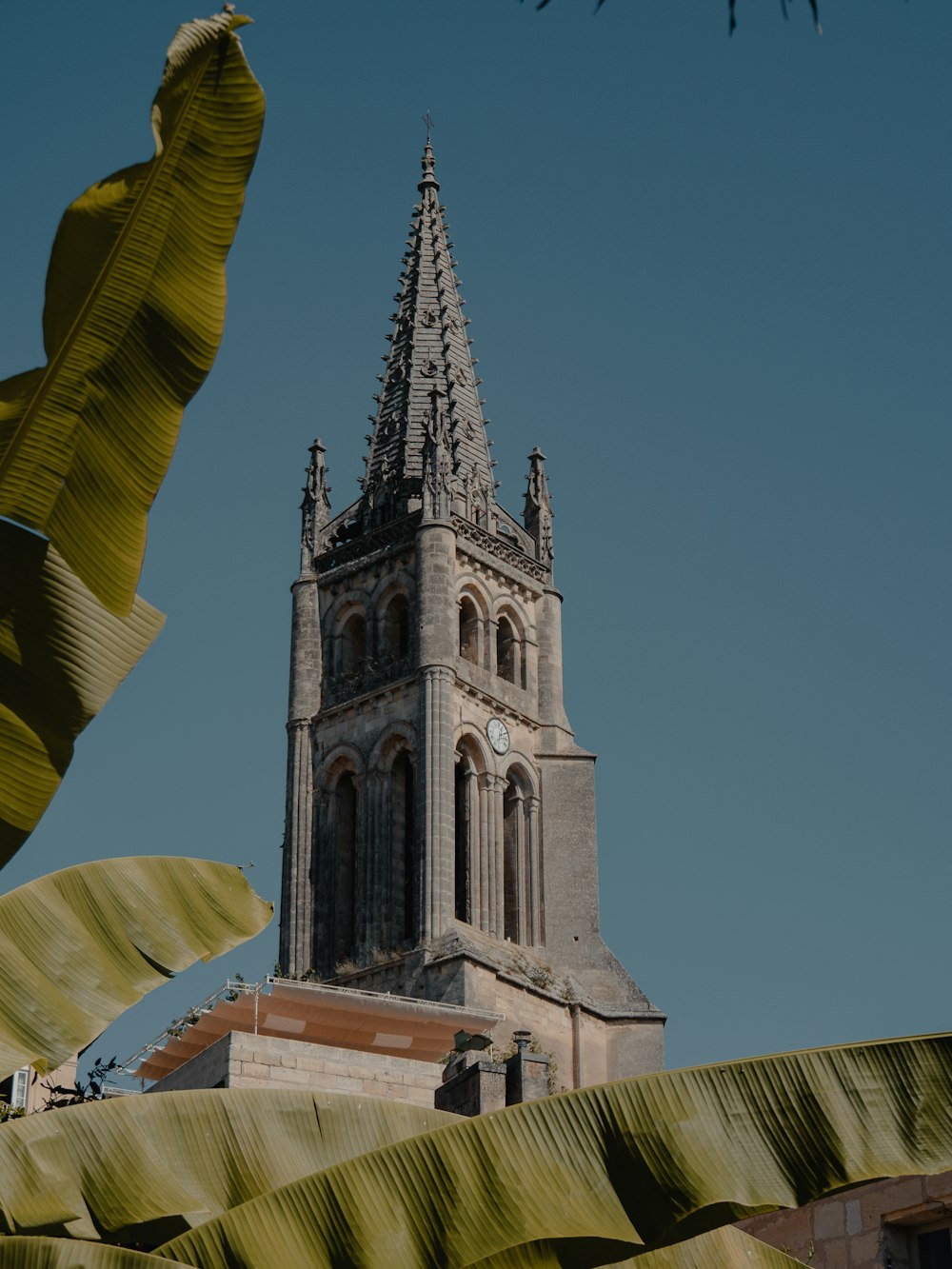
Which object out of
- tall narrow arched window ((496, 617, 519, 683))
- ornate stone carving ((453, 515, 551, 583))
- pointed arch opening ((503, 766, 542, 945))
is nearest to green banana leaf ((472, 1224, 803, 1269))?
pointed arch opening ((503, 766, 542, 945))

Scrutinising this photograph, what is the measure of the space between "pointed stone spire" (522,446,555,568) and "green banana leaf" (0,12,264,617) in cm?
4819

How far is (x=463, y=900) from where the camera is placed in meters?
49.1

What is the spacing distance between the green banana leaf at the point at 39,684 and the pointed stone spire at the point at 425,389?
45.8 m

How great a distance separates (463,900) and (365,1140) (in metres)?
40.8

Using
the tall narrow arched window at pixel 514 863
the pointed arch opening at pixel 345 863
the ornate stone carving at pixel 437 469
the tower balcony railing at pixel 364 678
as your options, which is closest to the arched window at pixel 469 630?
the tower balcony railing at pixel 364 678

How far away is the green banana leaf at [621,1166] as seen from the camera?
Result: 23.7 feet

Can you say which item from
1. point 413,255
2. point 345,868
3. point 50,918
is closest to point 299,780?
point 345,868

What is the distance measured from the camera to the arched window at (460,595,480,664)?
52469 mm

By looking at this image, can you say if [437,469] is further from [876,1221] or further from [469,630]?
[876,1221]

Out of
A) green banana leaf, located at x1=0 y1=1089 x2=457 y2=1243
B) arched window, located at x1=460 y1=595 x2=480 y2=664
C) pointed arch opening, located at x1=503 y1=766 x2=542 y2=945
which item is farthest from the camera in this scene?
arched window, located at x1=460 y1=595 x2=480 y2=664

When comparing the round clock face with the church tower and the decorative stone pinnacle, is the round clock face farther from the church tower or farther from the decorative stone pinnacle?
the decorative stone pinnacle

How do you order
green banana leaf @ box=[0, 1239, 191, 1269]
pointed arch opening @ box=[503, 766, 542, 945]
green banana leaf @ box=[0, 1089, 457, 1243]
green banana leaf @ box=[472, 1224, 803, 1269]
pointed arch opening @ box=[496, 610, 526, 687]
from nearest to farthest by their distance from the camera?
1. green banana leaf @ box=[0, 1239, 191, 1269]
2. green banana leaf @ box=[0, 1089, 457, 1243]
3. green banana leaf @ box=[472, 1224, 803, 1269]
4. pointed arch opening @ box=[503, 766, 542, 945]
5. pointed arch opening @ box=[496, 610, 526, 687]

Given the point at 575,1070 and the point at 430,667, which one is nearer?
the point at 575,1070

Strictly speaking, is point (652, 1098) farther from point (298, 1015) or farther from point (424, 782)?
point (424, 782)
